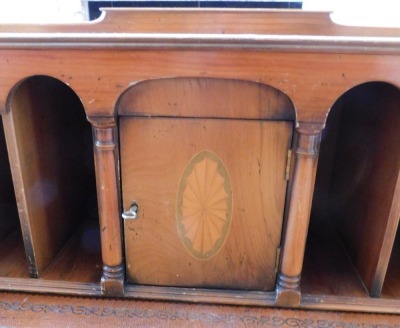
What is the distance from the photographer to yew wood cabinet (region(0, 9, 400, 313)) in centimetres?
68

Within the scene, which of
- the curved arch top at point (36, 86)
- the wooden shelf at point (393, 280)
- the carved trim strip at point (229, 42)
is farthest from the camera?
the wooden shelf at point (393, 280)

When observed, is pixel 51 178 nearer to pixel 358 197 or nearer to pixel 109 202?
pixel 109 202

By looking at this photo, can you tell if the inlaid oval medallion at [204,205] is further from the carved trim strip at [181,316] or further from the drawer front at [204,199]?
the carved trim strip at [181,316]

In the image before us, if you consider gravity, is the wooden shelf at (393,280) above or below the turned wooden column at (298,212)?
below

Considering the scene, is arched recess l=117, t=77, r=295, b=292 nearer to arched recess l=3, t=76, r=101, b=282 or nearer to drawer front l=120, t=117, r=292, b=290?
drawer front l=120, t=117, r=292, b=290

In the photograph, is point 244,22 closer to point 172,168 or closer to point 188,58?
point 188,58

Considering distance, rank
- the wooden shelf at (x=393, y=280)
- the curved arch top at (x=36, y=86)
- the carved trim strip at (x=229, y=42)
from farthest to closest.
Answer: the wooden shelf at (x=393, y=280) < the curved arch top at (x=36, y=86) < the carved trim strip at (x=229, y=42)

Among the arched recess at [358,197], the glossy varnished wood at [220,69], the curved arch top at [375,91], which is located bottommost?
the arched recess at [358,197]

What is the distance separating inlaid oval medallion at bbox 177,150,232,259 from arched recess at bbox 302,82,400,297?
0.29m

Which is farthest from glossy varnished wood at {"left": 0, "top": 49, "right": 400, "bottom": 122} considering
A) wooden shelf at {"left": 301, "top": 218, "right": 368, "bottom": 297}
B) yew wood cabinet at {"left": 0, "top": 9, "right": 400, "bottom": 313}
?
wooden shelf at {"left": 301, "top": 218, "right": 368, "bottom": 297}

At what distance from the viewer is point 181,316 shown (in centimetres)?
85

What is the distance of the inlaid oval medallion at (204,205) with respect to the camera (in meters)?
0.79

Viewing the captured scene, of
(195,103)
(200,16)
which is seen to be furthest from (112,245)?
(200,16)

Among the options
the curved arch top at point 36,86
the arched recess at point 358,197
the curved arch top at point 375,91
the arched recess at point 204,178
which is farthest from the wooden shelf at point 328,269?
the curved arch top at point 36,86
